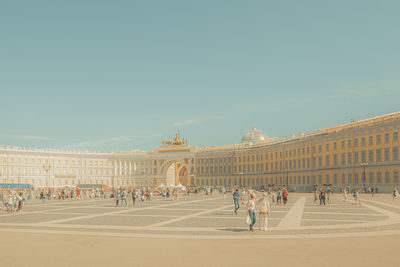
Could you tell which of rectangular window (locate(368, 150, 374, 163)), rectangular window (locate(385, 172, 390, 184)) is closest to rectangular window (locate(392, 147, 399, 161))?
rectangular window (locate(385, 172, 390, 184))

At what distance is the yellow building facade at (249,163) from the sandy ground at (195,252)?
162ft

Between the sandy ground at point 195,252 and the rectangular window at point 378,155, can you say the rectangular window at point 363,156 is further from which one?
the sandy ground at point 195,252

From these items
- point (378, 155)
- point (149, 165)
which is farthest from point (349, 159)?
point (149, 165)

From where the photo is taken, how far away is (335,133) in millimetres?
72938

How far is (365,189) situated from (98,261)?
190ft

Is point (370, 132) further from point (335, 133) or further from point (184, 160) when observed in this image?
point (184, 160)

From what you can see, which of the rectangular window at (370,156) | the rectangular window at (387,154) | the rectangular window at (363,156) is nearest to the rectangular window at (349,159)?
the rectangular window at (363,156)

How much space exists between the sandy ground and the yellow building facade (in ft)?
162

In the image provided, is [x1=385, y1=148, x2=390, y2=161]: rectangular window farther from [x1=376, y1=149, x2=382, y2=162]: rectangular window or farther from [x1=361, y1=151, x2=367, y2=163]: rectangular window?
[x1=361, y1=151, x2=367, y2=163]: rectangular window

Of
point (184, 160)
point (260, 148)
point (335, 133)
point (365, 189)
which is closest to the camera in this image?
point (365, 189)

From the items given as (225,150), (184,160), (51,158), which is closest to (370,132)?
(225,150)

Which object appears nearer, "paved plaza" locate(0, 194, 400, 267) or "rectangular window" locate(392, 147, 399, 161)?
"paved plaza" locate(0, 194, 400, 267)

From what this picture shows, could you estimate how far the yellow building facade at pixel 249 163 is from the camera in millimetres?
62312

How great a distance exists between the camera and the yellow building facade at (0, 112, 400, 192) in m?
62.3
